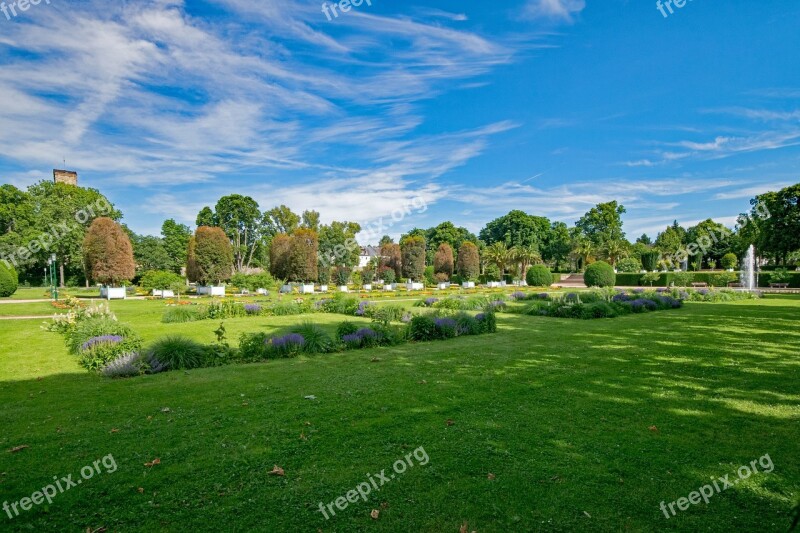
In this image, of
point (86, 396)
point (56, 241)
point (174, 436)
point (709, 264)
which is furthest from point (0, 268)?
point (709, 264)

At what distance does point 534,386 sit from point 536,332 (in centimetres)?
660

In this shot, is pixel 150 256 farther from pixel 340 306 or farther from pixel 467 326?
pixel 467 326

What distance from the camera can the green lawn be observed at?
3.24 metres

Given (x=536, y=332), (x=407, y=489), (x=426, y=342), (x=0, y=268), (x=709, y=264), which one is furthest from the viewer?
(x=709, y=264)

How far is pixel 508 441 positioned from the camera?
453cm

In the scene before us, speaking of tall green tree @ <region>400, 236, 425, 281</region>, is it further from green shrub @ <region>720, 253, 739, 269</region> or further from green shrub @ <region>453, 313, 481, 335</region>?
green shrub @ <region>720, 253, 739, 269</region>

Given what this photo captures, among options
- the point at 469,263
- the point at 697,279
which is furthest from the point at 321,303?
the point at 697,279

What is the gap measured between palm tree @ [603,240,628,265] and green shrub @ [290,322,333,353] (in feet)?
183

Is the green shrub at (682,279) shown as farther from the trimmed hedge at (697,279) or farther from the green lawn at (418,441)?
the green lawn at (418,441)

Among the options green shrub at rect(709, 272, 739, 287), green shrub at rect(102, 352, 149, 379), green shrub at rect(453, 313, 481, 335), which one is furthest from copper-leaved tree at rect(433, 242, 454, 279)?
green shrub at rect(102, 352, 149, 379)

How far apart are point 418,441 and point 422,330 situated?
7.49 metres

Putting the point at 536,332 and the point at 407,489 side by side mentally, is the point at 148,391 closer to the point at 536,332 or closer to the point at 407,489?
the point at 407,489

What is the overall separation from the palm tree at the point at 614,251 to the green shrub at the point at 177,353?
58.5 m

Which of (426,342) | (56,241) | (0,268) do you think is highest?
(56,241)
